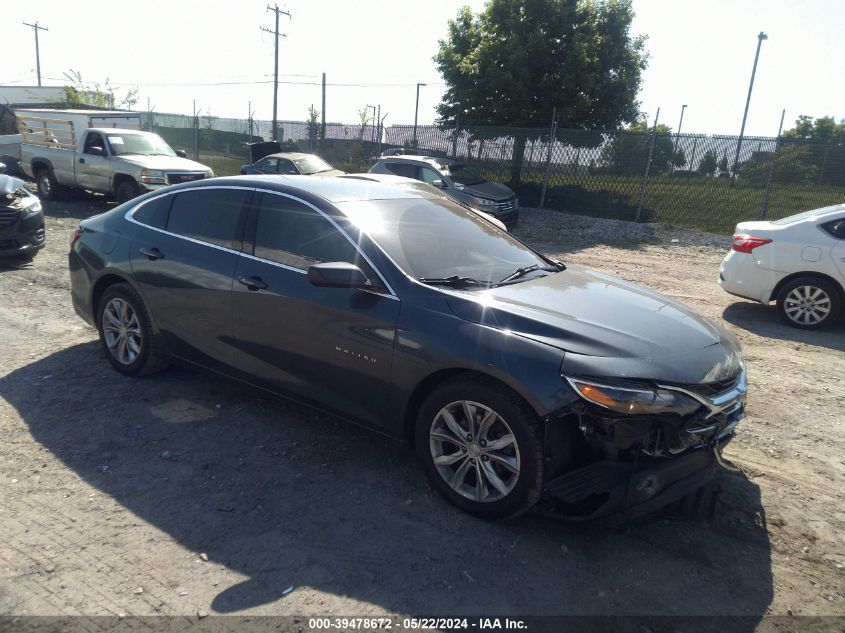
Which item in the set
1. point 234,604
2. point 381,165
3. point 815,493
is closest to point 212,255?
point 234,604

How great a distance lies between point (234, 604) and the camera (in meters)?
2.74

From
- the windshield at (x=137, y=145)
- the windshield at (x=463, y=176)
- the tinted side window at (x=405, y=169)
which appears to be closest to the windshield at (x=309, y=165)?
the tinted side window at (x=405, y=169)

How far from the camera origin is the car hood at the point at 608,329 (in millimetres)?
3109

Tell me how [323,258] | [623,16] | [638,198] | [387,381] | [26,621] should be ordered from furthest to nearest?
[623,16] < [638,198] < [323,258] < [387,381] < [26,621]

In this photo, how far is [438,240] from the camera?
4145 millimetres

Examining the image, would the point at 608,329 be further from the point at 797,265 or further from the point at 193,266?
the point at 797,265

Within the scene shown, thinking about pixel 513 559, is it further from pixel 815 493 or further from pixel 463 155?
pixel 463 155

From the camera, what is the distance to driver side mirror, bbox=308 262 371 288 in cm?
357

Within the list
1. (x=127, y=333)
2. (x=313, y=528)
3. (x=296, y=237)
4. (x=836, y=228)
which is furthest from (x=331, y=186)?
(x=836, y=228)

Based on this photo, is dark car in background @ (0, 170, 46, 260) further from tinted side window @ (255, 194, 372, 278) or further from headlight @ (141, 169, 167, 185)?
tinted side window @ (255, 194, 372, 278)

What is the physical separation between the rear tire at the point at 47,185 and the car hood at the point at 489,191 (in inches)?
393


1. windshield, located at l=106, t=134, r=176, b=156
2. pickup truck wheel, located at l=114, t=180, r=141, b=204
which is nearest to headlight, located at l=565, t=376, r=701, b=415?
pickup truck wheel, located at l=114, t=180, r=141, b=204

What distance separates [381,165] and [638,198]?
6.82 metres

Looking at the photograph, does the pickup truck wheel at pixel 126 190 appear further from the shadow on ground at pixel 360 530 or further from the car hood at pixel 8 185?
the shadow on ground at pixel 360 530
